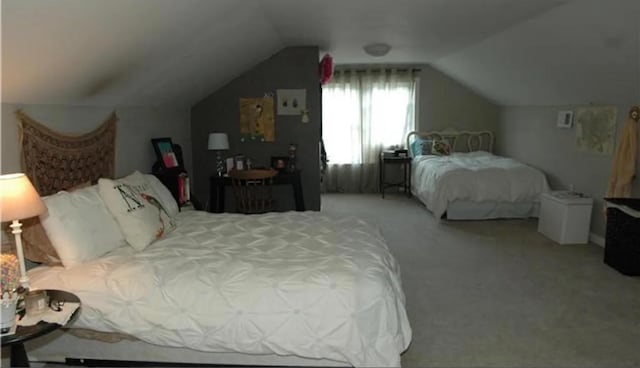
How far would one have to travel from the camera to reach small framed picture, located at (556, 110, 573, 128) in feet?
→ 16.1

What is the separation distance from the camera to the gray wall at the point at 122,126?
2293mm

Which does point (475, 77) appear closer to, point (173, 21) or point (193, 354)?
point (173, 21)

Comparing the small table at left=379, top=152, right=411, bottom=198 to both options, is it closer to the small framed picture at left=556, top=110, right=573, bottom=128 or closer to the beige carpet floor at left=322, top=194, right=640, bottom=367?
the beige carpet floor at left=322, top=194, right=640, bottom=367

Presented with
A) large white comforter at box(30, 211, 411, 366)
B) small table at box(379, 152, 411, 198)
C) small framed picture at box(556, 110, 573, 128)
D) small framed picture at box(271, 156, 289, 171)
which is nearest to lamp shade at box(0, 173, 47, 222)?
large white comforter at box(30, 211, 411, 366)

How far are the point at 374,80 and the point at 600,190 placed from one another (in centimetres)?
364

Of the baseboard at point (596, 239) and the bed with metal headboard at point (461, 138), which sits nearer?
the baseboard at point (596, 239)

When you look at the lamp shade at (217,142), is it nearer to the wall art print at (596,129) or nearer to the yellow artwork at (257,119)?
the yellow artwork at (257,119)

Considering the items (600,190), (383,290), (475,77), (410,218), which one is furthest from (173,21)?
(475,77)

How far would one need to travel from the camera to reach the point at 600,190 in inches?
172

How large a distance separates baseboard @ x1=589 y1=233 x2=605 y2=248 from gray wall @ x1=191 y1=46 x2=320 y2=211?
9.80 ft

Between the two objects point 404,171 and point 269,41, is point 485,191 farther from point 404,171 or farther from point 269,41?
point 269,41

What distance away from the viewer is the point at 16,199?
1.79 meters

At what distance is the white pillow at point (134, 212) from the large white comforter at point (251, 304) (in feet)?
0.90

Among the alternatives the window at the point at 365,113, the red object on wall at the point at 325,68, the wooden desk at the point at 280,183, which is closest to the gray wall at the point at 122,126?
the wooden desk at the point at 280,183
